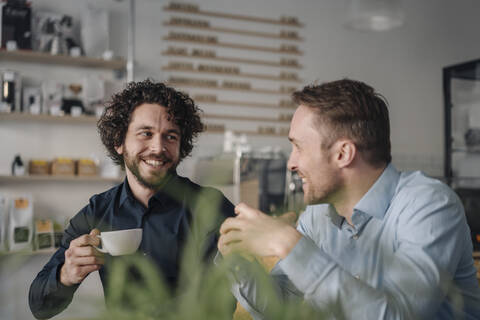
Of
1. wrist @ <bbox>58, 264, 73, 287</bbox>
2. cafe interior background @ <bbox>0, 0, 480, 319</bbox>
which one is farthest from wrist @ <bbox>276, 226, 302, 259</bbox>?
cafe interior background @ <bbox>0, 0, 480, 319</bbox>

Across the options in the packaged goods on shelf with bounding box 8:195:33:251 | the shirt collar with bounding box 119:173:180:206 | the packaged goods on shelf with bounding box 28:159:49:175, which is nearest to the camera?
the shirt collar with bounding box 119:173:180:206

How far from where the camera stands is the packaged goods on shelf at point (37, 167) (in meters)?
3.25

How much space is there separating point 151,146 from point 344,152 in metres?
0.59

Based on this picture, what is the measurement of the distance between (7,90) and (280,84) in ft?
7.27

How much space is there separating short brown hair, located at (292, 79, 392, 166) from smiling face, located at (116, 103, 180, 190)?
0.47m

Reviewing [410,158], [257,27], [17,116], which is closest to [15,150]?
[17,116]

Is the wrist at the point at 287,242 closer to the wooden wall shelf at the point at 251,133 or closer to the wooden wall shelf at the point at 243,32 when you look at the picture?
the wooden wall shelf at the point at 251,133

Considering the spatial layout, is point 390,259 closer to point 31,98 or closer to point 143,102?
point 143,102

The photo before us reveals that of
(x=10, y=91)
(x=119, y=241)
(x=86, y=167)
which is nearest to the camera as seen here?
(x=119, y=241)

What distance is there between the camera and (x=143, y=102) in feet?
4.85

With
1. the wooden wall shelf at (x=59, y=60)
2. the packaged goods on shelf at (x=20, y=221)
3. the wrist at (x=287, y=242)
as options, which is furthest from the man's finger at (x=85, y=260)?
the wooden wall shelf at (x=59, y=60)

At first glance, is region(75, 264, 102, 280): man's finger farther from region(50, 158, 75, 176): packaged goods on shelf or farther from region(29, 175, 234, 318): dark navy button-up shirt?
region(50, 158, 75, 176): packaged goods on shelf

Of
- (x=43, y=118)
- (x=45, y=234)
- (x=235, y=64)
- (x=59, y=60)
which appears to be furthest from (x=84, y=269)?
(x=235, y=64)

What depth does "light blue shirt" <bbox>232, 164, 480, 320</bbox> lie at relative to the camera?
0.68 meters
